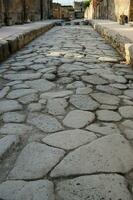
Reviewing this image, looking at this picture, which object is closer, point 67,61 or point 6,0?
point 67,61

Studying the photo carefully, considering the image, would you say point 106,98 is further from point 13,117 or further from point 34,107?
point 13,117

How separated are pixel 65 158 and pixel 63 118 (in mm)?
789

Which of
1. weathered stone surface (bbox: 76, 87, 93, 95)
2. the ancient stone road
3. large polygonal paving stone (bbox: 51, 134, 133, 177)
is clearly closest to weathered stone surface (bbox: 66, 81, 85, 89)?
the ancient stone road

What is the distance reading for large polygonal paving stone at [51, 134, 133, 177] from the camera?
6.54 ft

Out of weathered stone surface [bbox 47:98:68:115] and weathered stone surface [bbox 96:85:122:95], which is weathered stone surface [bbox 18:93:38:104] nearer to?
weathered stone surface [bbox 47:98:68:115]

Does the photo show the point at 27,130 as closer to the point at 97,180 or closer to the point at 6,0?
the point at 97,180

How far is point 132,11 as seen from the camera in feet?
45.1

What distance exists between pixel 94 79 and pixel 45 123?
5.72 feet

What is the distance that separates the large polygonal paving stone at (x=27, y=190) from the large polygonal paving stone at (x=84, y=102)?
142 cm

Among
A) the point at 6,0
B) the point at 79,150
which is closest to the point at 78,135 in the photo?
the point at 79,150

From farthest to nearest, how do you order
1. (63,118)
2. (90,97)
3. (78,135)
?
(90,97) < (63,118) < (78,135)

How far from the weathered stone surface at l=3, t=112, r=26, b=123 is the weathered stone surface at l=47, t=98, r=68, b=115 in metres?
0.33

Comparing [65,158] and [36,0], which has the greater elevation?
[36,0]

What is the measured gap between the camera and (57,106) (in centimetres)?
321
